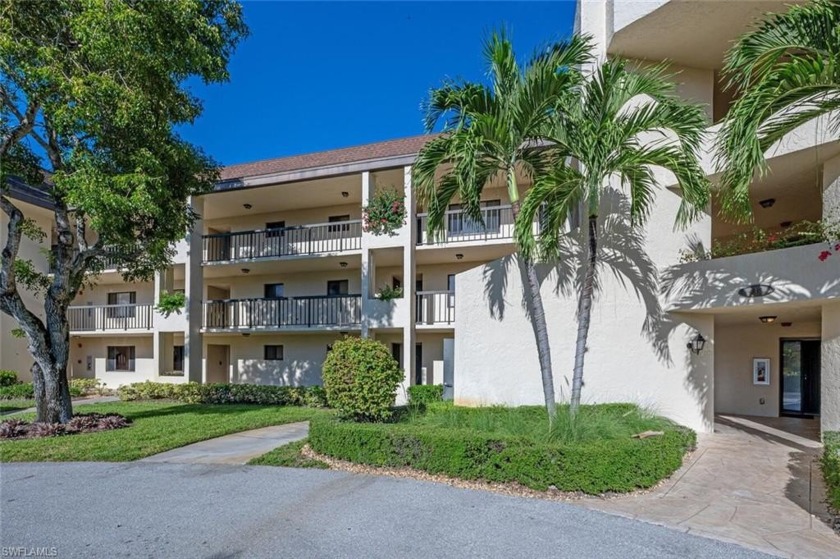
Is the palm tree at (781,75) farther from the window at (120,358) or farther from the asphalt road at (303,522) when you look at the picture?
the window at (120,358)

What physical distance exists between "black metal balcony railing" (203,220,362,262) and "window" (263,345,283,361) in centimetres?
385

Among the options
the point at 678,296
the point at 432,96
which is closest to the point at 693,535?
the point at 678,296

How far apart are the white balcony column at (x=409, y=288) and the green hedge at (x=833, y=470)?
32.2 ft

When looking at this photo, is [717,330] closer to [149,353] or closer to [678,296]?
[678,296]

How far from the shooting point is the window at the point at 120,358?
67.9ft

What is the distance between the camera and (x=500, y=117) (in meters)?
7.93

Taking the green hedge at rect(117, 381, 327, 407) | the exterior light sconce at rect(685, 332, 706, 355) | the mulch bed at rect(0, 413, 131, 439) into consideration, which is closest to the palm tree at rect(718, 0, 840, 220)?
the exterior light sconce at rect(685, 332, 706, 355)

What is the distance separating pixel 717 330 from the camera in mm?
13398

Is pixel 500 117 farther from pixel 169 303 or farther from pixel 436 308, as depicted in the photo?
pixel 169 303

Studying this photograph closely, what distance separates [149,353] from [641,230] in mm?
20317

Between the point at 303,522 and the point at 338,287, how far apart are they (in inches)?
506

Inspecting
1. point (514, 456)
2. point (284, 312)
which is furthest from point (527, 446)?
point (284, 312)

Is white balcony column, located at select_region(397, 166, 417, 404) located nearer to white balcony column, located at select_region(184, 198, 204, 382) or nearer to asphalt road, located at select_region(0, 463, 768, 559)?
asphalt road, located at select_region(0, 463, 768, 559)

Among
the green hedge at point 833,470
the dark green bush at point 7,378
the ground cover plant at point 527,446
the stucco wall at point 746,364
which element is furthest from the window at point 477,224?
the dark green bush at point 7,378
